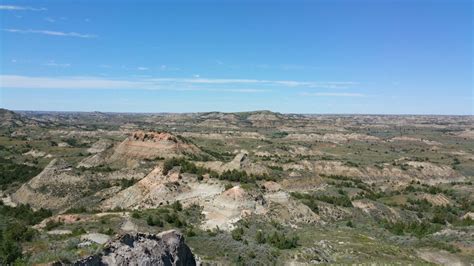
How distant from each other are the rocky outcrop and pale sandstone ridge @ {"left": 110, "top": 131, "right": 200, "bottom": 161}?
248ft

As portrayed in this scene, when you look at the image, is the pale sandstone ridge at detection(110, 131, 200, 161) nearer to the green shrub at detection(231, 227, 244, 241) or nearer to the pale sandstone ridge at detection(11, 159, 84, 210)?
the pale sandstone ridge at detection(11, 159, 84, 210)

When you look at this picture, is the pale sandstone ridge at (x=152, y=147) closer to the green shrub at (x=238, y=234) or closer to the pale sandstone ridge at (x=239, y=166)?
the pale sandstone ridge at (x=239, y=166)

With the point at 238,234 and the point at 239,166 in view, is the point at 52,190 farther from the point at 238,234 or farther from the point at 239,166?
the point at 238,234

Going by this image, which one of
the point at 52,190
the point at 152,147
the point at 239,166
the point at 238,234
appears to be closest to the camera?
the point at 238,234

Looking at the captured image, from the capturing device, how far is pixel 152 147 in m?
104

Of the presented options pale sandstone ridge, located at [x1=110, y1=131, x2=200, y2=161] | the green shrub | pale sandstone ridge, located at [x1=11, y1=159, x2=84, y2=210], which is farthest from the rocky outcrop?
pale sandstone ridge, located at [x1=110, y1=131, x2=200, y2=161]

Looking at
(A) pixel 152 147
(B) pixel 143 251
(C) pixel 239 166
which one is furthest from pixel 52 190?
(B) pixel 143 251

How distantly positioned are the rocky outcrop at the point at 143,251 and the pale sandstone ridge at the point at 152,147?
75682 mm

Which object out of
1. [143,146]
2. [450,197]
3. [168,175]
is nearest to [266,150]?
[143,146]

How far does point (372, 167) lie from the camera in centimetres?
12294

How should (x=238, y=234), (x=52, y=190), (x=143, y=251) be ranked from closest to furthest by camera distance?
(x=143, y=251), (x=238, y=234), (x=52, y=190)

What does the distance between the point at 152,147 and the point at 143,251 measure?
3273 inches

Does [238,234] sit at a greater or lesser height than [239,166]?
greater

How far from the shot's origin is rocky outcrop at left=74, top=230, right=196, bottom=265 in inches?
834
